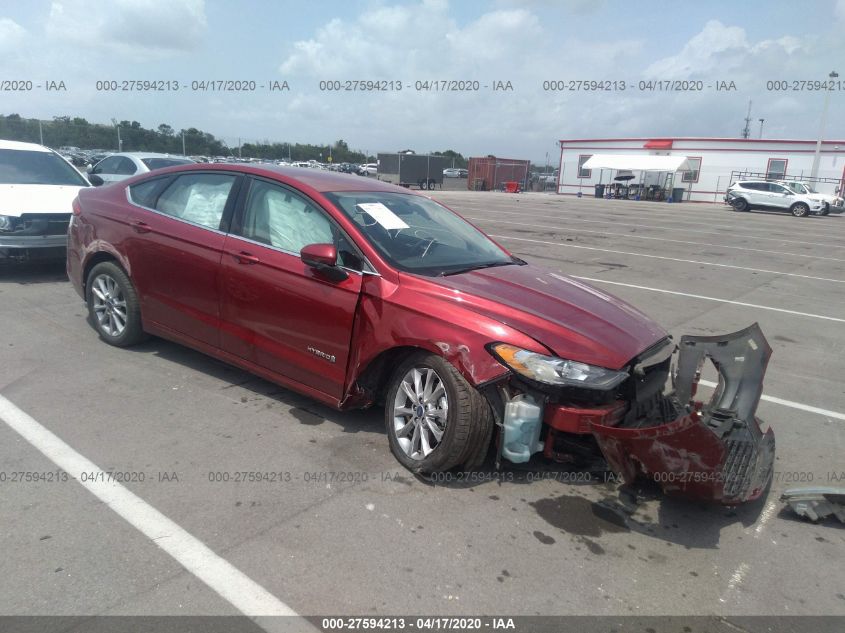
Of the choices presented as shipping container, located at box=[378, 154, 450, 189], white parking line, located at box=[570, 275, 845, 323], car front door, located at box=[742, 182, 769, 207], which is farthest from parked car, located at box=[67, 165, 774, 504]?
shipping container, located at box=[378, 154, 450, 189]

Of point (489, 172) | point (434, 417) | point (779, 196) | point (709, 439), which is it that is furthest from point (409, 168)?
point (709, 439)

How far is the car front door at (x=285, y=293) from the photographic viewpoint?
3.89 metres

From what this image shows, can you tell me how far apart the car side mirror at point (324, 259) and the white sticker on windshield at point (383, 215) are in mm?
488

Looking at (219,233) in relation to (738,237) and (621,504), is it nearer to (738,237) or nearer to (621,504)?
(621,504)

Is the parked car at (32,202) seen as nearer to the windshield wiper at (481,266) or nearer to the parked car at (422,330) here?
the parked car at (422,330)

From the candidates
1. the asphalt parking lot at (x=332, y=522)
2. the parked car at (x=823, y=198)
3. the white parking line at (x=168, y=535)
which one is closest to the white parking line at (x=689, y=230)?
the asphalt parking lot at (x=332, y=522)

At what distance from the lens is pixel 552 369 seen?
326 cm

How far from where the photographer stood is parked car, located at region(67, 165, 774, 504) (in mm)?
3285

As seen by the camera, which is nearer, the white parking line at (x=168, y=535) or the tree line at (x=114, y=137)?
the white parking line at (x=168, y=535)

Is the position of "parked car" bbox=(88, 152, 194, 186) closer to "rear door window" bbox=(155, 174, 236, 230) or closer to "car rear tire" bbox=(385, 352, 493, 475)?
"rear door window" bbox=(155, 174, 236, 230)

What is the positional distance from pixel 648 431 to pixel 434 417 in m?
1.14

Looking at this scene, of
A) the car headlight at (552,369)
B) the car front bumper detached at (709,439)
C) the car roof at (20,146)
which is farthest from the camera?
the car roof at (20,146)

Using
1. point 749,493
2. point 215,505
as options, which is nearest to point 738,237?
point 749,493

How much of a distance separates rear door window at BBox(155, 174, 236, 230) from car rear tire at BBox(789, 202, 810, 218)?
34.0 meters
